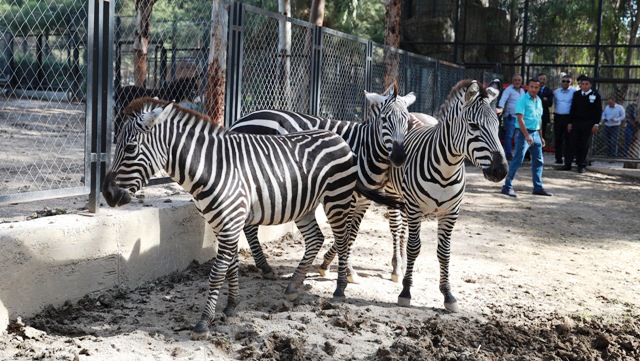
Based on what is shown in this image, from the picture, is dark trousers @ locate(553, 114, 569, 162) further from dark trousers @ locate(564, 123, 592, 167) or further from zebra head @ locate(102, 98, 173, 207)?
zebra head @ locate(102, 98, 173, 207)

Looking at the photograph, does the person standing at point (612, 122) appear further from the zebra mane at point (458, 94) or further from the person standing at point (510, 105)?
the zebra mane at point (458, 94)

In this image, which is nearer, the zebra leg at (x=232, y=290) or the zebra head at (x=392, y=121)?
the zebra leg at (x=232, y=290)

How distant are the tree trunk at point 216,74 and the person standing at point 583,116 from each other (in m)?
11.0

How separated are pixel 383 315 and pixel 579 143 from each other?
1244cm

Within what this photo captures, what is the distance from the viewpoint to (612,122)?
18.0 metres

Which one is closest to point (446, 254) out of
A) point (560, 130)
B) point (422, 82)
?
point (422, 82)

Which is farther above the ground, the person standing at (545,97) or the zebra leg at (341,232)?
the person standing at (545,97)

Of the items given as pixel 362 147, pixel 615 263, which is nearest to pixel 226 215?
pixel 362 147

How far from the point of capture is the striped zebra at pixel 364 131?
241 inches

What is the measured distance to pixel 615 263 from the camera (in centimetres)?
776

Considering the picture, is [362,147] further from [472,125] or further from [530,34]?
[530,34]

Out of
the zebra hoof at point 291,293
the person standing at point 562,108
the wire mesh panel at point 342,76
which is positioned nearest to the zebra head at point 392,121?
the zebra hoof at point 291,293

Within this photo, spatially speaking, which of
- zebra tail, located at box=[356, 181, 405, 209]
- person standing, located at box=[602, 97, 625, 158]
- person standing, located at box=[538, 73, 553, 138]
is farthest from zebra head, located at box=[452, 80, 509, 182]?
person standing, located at box=[602, 97, 625, 158]

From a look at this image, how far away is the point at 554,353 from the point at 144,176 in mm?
3111
